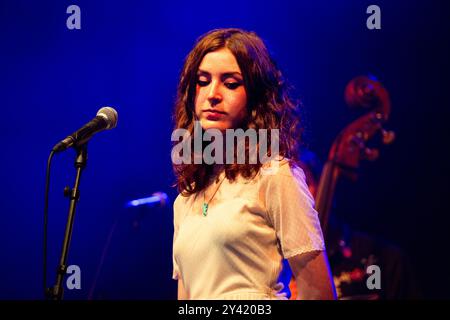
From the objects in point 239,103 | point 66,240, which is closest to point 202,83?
point 239,103

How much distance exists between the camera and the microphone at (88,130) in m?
1.96

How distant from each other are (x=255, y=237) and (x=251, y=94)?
1.68 feet

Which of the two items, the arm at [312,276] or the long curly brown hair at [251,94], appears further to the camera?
the long curly brown hair at [251,94]

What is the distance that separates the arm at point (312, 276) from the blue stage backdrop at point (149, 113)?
2642mm

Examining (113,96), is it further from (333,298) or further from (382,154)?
(333,298)

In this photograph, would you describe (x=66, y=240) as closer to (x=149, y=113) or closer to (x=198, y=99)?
(x=198, y=99)

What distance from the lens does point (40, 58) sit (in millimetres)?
4520

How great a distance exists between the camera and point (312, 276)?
6.12ft

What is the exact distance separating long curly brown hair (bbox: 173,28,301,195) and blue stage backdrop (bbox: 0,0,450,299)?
2.21 m

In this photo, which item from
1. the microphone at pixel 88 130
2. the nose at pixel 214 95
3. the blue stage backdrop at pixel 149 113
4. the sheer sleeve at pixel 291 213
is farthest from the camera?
the blue stage backdrop at pixel 149 113

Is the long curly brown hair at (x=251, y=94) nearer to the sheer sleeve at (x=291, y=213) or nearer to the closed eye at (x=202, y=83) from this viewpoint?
the closed eye at (x=202, y=83)

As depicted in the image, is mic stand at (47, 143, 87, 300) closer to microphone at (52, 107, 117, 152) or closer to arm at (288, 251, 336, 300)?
microphone at (52, 107, 117, 152)

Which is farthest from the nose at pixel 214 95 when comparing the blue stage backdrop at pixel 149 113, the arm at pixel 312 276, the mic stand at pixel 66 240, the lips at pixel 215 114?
the blue stage backdrop at pixel 149 113

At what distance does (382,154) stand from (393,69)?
2.02 feet
